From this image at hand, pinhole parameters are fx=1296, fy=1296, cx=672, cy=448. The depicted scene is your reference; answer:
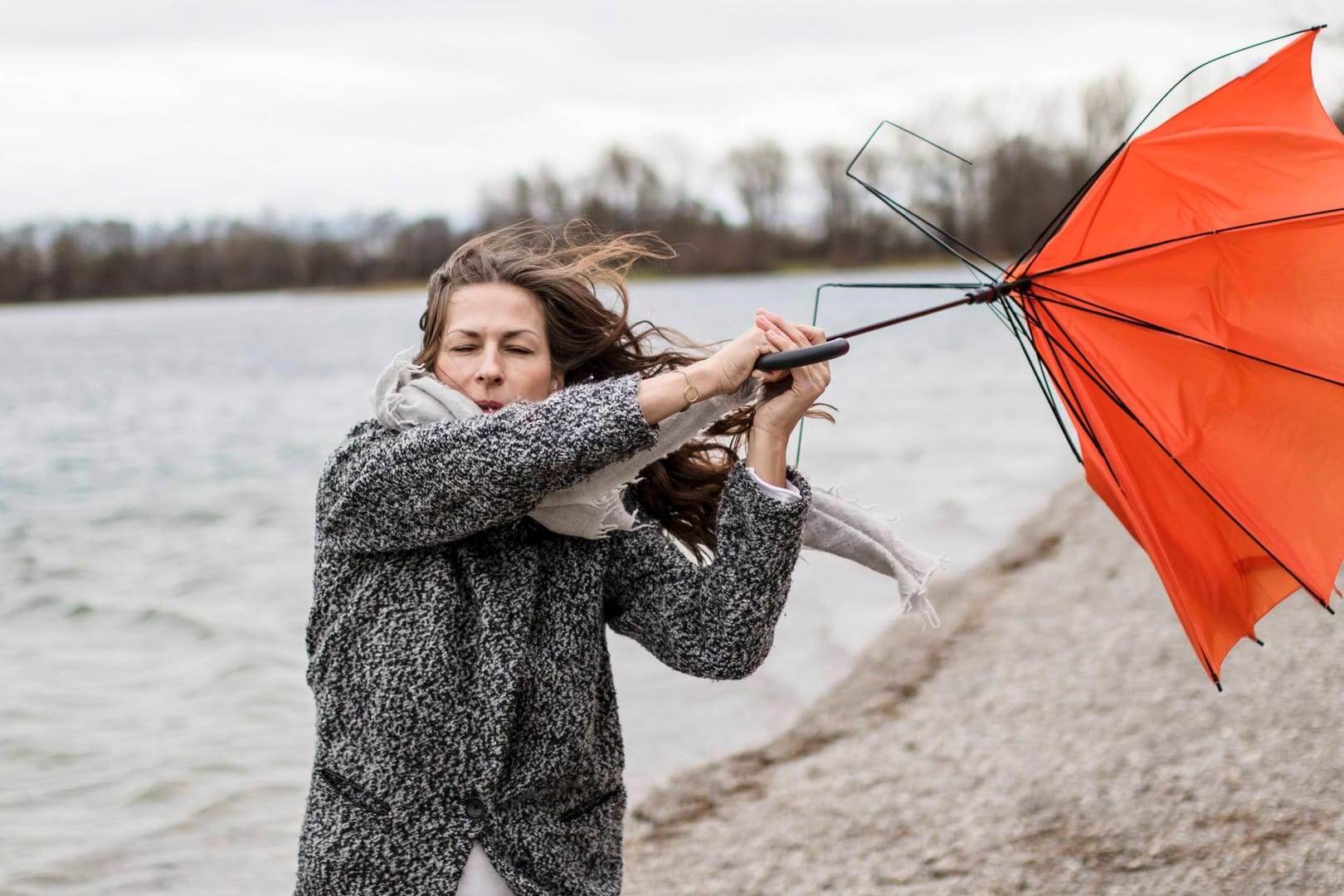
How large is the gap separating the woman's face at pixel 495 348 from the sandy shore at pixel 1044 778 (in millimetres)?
2312

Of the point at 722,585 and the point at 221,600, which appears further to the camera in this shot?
the point at 221,600

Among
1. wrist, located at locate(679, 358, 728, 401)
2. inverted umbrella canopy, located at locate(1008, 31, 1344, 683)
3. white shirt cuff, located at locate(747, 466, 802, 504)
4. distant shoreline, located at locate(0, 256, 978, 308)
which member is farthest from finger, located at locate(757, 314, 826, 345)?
distant shoreline, located at locate(0, 256, 978, 308)

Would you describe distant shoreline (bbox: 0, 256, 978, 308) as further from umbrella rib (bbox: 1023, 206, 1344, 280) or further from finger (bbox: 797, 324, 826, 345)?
finger (bbox: 797, 324, 826, 345)

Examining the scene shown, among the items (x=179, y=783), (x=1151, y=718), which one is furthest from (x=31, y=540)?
(x=1151, y=718)

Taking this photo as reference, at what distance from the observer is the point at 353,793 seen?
262 centimetres

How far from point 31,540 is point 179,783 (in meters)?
7.11

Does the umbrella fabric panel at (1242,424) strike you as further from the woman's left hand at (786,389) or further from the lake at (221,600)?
the lake at (221,600)

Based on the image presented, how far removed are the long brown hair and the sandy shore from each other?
181 centimetres

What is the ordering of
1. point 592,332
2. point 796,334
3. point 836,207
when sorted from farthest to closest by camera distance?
1. point 836,207
2. point 592,332
3. point 796,334

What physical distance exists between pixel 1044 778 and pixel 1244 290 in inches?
107

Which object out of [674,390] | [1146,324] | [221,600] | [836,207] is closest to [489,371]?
[674,390]

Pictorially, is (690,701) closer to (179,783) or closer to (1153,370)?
(179,783)

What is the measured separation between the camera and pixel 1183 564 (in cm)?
274

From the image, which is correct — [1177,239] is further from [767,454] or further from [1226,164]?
[767,454]
